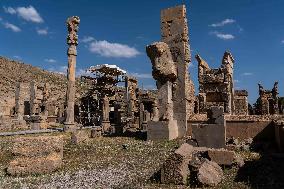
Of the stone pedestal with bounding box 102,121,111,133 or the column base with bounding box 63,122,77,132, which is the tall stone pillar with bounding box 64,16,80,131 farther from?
the stone pedestal with bounding box 102,121,111,133

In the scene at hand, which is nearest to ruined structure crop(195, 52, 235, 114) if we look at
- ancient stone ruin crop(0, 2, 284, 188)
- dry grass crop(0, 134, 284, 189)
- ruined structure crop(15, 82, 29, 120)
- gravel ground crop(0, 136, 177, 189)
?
ancient stone ruin crop(0, 2, 284, 188)

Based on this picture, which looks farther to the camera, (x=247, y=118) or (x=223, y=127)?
(x=247, y=118)

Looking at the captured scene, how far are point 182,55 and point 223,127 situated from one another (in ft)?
14.5

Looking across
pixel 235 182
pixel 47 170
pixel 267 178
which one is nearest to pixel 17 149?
pixel 47 170

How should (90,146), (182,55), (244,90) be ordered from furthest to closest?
(244,90) → (182,55) → (90,146)

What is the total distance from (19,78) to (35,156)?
147 feet

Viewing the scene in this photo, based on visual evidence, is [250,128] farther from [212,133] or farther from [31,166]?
[31,166]

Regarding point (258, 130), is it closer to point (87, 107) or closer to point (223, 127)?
point (223, 127)

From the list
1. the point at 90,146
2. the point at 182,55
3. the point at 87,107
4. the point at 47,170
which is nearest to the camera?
the point at 47,170

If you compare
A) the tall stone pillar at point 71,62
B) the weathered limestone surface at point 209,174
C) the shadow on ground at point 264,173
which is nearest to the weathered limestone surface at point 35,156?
the weathered limestone surface at point 209,174

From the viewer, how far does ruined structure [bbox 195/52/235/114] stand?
19375 mm

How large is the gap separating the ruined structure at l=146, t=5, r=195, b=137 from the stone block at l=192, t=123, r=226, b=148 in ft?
8.55

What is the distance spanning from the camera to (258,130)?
11.4m

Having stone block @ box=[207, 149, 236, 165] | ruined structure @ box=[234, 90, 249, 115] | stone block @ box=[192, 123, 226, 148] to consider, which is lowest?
stone block @ box=[207, 149, 236, 165]
